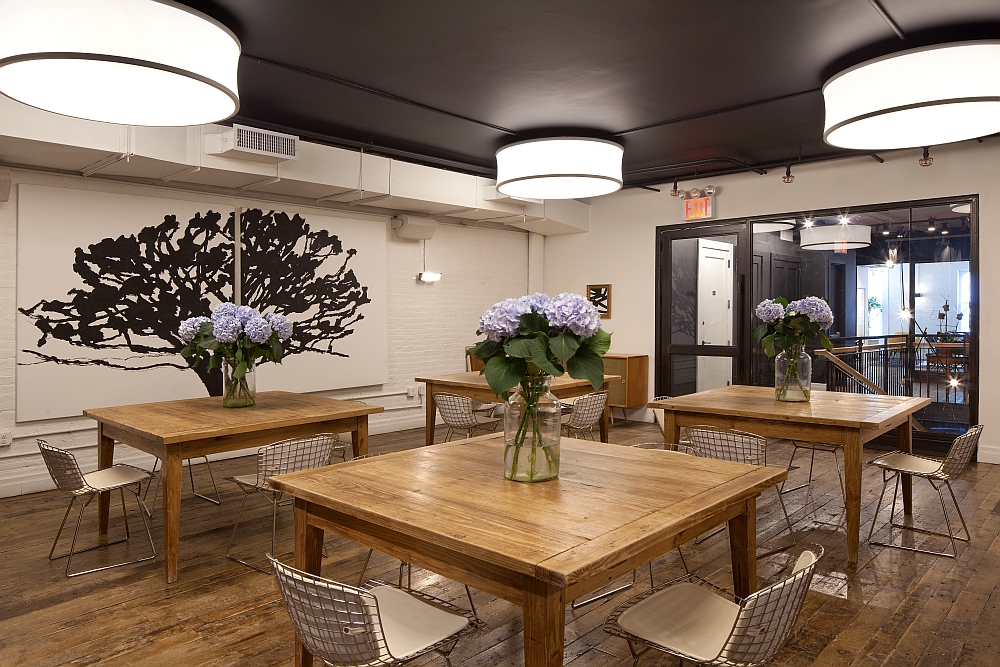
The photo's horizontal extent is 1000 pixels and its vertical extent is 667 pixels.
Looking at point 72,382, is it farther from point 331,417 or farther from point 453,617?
point 453,617

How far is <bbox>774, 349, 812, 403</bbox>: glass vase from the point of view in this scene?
4.41 metres

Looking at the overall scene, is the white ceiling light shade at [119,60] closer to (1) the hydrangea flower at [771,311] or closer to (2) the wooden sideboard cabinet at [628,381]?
(1) the hydrangea flower at [771,311]

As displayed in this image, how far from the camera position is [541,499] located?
212 centimetres

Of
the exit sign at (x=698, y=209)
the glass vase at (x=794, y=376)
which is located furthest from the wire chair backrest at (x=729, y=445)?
the exit sign at (x=698, y=209)

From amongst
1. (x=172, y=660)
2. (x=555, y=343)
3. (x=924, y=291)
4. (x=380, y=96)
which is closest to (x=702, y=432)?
(x=555, y=343)

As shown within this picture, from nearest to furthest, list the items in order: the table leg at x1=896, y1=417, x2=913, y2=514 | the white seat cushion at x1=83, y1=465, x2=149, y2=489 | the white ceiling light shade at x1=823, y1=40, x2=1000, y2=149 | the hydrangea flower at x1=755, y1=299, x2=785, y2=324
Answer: the white ceiling light shade at x1=823, y1=40, x2=1000, y2=149 < the white seat cushion at x1=83, y1=465, x2=149, y2=489 < the hydrangea flower at x1=755, y1=299, x2=785, y2=324 < the table leg at x1=896, y1=417, x2=913, y2=514

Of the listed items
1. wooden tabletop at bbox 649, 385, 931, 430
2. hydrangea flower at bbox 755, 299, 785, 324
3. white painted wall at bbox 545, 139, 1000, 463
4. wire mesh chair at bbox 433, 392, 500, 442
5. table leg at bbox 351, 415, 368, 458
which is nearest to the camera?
wooden tabletop at bbox 649, 385, 931, 430

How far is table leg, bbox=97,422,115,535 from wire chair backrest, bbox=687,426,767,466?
3.47m

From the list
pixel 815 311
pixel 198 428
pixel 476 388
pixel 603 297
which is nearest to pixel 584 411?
pixel 476 388

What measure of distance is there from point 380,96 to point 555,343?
3.40 m

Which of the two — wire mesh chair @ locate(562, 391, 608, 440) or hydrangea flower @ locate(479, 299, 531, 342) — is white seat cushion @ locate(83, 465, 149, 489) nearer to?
hydrangea flower @ locate(479, 299, 531, 342)

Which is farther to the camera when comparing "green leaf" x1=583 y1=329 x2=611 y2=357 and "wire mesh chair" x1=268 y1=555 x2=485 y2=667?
"green leaf" x1=583 y1=329 x2=611 y2=357

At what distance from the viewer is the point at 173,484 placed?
345 centimetres

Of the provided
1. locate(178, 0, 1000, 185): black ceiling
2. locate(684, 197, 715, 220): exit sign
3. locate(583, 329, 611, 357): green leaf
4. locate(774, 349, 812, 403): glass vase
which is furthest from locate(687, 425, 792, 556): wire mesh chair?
locate(684, 197, 715, 220): exit sign
